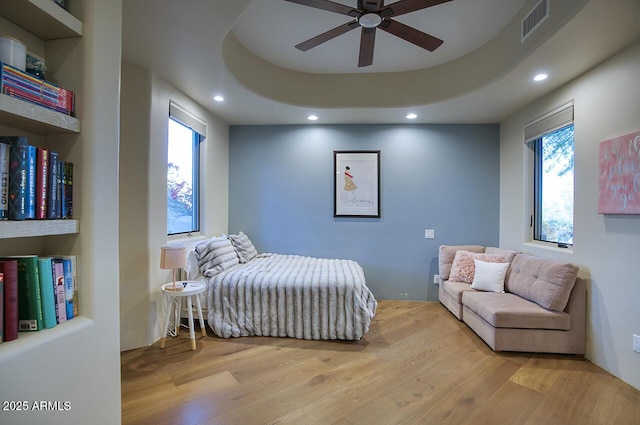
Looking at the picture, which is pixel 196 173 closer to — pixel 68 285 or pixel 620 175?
pixel 68 285

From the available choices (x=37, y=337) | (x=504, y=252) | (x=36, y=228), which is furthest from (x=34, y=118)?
(x=504, y=252)

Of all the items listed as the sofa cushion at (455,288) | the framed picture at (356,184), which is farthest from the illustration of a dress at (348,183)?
the sofa cushion at (455,288)

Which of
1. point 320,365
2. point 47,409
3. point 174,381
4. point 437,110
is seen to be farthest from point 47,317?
point 437,110

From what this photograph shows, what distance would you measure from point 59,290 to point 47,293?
0.04 metres

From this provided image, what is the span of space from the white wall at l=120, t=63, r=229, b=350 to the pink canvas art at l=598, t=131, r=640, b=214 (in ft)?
12.9

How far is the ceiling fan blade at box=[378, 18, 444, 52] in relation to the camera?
2.07 metres

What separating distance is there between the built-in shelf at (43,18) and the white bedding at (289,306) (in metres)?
2.19

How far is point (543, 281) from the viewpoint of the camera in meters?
2.60

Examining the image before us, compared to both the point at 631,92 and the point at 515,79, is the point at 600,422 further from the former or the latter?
the point at 515,79

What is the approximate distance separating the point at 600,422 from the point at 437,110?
3.18 metres

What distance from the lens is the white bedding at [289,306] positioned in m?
2.70

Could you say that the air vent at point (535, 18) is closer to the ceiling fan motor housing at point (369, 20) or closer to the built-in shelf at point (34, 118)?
the ceiling fan motor housing at point (369, 20)

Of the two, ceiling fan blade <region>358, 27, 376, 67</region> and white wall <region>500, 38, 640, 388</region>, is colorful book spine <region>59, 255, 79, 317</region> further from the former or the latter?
white wall <region>500, 38, 640, 388</region>

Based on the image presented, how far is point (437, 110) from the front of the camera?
3.56 meters
